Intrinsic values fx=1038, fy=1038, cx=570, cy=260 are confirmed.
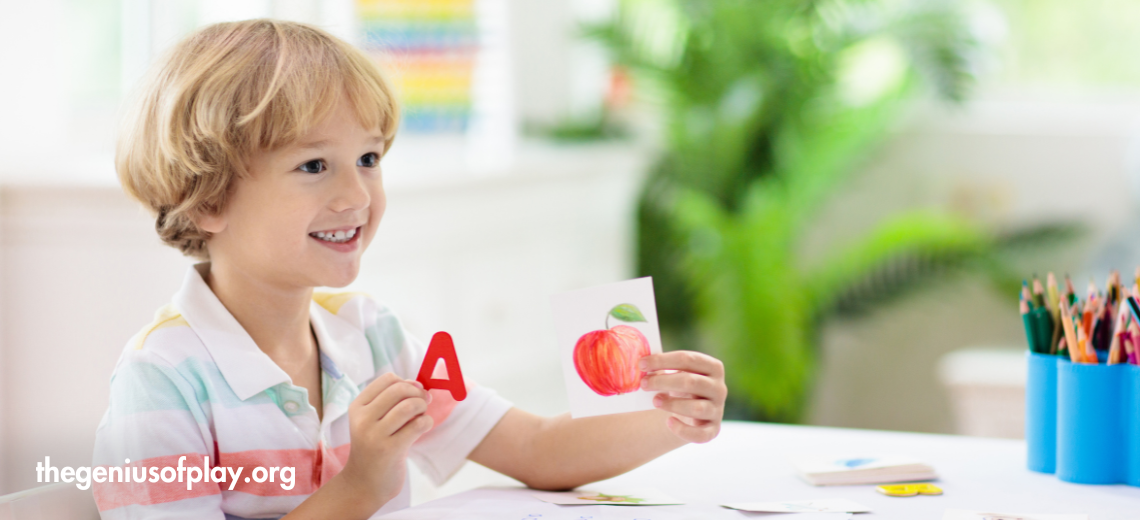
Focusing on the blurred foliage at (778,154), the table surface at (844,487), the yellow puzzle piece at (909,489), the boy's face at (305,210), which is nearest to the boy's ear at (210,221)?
the boy's face at (305,210)

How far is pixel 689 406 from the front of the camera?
1072mm

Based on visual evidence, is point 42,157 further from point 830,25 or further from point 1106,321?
point 830,25

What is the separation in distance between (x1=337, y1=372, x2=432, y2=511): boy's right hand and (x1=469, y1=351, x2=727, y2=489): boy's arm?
23cm

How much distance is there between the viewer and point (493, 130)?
3297 millimetres

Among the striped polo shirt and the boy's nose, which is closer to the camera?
the striped polo shirt

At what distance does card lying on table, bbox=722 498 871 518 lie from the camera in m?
1.04

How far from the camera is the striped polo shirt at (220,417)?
96 cm

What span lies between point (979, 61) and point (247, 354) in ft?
9.71

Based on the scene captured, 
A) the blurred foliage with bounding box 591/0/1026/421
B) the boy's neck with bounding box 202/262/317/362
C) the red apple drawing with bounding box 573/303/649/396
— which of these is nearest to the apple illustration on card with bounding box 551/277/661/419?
the red apple drawing with bounding box 573/303/649/396

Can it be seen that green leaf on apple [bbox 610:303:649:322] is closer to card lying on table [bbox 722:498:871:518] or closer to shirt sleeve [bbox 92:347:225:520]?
card lying on table [bbox 722:498:871:518]

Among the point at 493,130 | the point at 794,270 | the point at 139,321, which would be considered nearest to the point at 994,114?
the point at 794,270

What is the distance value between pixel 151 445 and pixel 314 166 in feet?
1.05

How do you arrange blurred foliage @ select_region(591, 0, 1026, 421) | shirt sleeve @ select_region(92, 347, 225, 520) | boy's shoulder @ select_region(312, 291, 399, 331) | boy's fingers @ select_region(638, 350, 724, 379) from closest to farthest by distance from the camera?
shirt sleeve @ select_region(92, 347, 225, 520) < boy's fingers @ select_region(638, 350, 724, 379) < boy's shoulder @ select_region(312, 291, 399, 331) < blurred foliage @ select_region(591, 0, 1026, 421)

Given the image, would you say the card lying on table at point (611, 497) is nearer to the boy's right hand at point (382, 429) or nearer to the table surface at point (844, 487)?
the table surface at point (844, 487)
